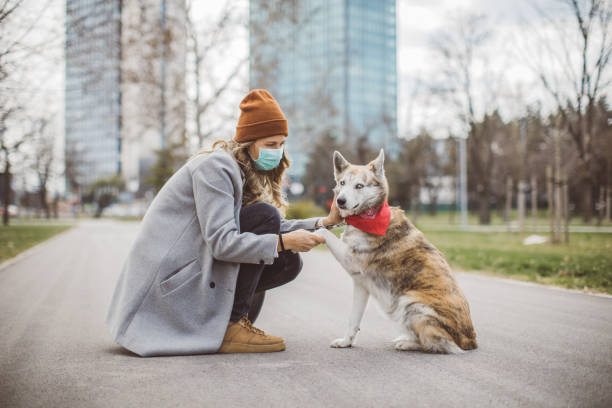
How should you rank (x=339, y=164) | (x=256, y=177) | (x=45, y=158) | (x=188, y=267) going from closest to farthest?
(x=188, y=267), (x=256, y=177), (x=339, y=164), (x=45, y=158)

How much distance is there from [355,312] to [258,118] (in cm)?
173

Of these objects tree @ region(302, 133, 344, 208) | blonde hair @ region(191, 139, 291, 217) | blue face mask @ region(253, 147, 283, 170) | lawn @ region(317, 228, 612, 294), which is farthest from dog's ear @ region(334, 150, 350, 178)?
tree @ region(302, 133, 344, 208)

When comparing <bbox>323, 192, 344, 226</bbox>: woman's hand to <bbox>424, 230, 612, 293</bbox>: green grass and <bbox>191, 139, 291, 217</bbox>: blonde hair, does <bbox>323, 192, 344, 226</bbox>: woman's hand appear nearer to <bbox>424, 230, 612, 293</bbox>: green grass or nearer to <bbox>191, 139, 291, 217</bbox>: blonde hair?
<bbox>191, 139, 291, 217</bbox>: blonde hair

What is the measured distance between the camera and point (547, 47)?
11.0 metres

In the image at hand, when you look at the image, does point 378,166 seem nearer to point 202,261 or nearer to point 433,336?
point 433,336

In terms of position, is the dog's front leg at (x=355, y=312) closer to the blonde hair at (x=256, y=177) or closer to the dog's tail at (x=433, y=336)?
the dog's tail at (x=433, y=336)

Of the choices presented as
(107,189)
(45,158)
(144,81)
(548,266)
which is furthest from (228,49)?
(107,189)

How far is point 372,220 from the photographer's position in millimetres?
3838

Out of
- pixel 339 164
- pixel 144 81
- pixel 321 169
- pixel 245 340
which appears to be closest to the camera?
pixel 245 340

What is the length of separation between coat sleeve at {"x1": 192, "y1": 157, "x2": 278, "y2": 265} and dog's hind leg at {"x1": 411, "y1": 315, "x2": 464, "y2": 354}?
1177 millimetres

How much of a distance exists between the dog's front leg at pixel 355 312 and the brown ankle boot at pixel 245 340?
0.53 meters

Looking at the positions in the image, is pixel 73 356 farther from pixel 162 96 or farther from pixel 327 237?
pixel 162 96

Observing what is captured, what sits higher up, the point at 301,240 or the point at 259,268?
the point at 301,240

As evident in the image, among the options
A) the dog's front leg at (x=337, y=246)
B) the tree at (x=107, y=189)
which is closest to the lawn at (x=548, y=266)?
the dog's front leg at (x=337, y=246)
